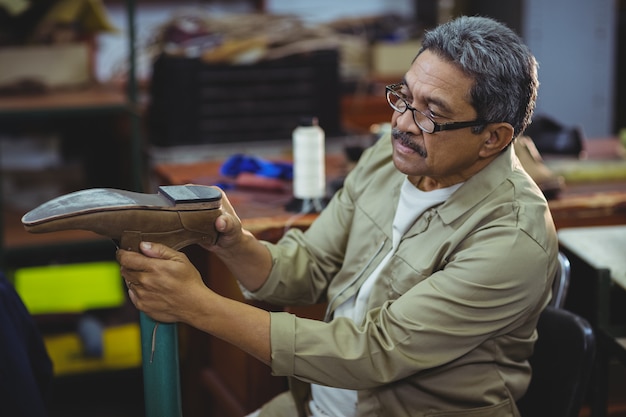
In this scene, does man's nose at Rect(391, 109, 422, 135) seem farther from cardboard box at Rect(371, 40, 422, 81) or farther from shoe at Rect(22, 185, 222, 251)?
cardboard box at Rect(371, 40, 422, 81)

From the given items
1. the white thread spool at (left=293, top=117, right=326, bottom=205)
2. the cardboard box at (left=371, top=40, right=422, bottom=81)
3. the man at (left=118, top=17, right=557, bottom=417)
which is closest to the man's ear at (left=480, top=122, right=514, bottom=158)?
the man at (left=118, top=17, right=557, bottom=417)

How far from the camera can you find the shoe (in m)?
1.42

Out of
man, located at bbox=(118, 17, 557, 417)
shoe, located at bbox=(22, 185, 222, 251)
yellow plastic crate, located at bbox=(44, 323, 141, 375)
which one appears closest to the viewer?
shoe, located at bbox=(22, 185, 222, 251)

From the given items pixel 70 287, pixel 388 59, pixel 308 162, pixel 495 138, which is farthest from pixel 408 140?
pixel 388 59

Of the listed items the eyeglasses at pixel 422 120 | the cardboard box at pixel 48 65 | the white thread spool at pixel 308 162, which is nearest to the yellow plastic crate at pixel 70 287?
the cardboard box at pixel 48 65

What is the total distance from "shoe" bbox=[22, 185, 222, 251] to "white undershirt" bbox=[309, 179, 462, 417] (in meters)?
0.38

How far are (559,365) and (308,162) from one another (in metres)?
0.91

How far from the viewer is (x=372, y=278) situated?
1.82 metres

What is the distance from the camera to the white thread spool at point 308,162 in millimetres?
2434

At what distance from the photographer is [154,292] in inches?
59.5

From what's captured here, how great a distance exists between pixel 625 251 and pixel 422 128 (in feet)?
2.59

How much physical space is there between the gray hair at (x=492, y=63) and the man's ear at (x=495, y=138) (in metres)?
0.01

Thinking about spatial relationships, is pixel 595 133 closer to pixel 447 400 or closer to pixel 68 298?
pixel 68 298

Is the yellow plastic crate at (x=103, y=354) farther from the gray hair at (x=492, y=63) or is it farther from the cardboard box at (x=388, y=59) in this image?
the gray hair at (x=492, y=63)
